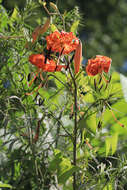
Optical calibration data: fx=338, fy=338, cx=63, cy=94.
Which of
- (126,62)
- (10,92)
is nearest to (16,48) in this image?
(10,92)

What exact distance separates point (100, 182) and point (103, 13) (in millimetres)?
8266

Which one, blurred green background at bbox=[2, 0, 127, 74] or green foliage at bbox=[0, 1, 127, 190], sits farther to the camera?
blurred green background at bbox=[2, 0, 127, 74]

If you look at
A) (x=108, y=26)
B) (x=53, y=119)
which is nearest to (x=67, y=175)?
(x=53, y=119)

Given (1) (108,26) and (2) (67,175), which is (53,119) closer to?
(2) (67,175)

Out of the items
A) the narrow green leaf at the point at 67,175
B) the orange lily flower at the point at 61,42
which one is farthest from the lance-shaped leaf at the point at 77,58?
the narrow green leaf at the point at 67,175

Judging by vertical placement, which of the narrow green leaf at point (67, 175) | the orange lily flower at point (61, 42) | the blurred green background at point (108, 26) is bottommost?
the narrow green leaf at point (67, 175)

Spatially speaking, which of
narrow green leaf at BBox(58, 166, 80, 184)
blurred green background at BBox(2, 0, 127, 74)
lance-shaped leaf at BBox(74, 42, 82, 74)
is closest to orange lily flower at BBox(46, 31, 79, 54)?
lance-shaped leaf at BBox(74, 42, 82, 74)

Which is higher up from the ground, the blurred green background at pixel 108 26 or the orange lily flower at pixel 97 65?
the blurred green background at pixel 108 26

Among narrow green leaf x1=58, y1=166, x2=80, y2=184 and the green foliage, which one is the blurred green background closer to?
the green foliage

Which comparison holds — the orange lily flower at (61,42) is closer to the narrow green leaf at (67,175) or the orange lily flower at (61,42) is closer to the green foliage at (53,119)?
the green foliage at (53,119)

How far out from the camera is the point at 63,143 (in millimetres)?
742

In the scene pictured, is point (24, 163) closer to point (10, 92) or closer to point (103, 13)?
point (10, 92)

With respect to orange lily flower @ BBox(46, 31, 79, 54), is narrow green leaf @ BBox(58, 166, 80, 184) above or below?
below

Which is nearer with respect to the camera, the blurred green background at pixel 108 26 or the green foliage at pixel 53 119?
the green foliage at pixel 53 119
